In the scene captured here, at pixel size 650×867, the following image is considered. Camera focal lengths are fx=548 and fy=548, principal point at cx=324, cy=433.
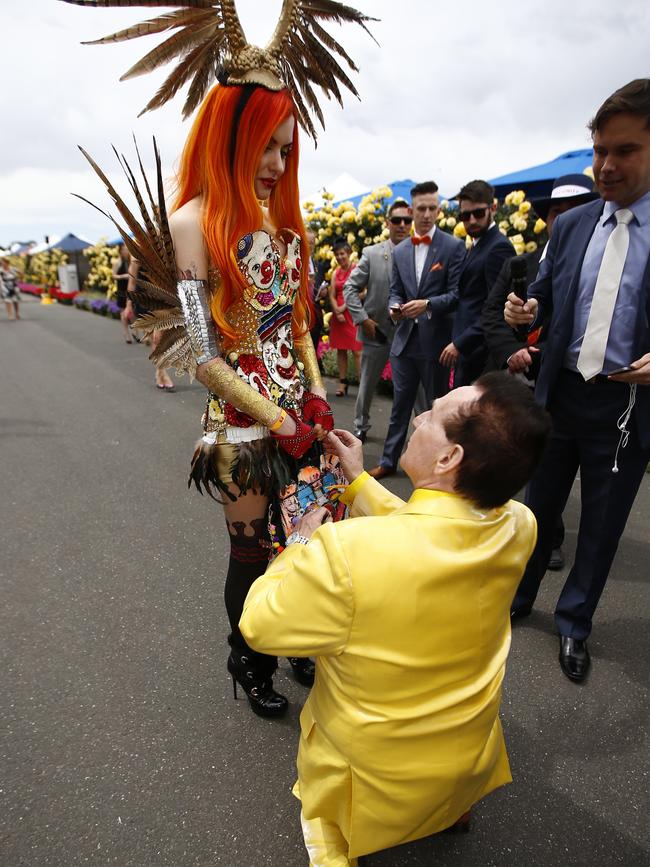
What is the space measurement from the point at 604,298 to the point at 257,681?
6.34ft

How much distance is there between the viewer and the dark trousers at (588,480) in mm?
2166

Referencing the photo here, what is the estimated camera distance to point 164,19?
147 centimetres

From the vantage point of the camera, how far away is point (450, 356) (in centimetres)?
390

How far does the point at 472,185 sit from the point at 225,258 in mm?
2585

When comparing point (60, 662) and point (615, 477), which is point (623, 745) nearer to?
point (615, 477)

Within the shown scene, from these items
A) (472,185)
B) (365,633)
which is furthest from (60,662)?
(472,185)

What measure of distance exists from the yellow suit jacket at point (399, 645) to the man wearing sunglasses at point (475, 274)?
8.23 ft

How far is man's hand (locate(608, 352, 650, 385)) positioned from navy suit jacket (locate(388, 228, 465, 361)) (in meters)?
2.18

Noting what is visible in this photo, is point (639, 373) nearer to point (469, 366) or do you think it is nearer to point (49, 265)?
point (469, 366)

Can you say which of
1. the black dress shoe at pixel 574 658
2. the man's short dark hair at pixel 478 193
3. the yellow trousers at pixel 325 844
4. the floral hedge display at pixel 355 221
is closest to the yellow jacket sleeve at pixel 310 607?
the yellow trousers at pixel 325 844

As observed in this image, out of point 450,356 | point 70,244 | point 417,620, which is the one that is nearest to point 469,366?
point 450,356

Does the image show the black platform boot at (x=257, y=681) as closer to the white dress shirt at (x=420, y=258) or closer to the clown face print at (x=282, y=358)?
the clown face print at (x=282, y=358)

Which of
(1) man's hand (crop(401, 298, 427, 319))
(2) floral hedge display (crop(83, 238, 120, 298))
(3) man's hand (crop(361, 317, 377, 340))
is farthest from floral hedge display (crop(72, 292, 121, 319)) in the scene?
(1) man's hand (crop(401, 298, 427, 319))

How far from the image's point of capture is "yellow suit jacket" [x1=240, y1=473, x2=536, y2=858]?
1163 millimetres
